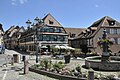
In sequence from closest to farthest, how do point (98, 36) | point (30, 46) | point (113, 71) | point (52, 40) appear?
1. point (113, 71)
2. point (98, 36)
3. point (52, 40)
4. point (30, 46)

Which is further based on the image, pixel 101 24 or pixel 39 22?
pixel 101 24

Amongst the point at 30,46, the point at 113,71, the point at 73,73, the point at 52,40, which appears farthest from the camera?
the point at 30,46

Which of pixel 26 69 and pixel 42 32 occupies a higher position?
pixel 42 32

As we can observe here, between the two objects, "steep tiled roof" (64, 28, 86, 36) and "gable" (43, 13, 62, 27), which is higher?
"gable" (43, 13, 62, 27)

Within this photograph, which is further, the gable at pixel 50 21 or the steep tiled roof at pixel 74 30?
the steep tiled roof at pixel 74 30

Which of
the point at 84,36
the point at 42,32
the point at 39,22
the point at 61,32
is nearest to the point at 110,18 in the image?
the point at 84,36

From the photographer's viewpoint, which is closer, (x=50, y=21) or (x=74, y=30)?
(x=50, y=21)

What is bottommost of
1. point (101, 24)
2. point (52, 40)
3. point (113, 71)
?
point (113, 71)

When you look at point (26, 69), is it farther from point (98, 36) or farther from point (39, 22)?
point (98, 36)

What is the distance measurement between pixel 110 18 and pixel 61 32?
14.9 meters

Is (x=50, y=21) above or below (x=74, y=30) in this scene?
above

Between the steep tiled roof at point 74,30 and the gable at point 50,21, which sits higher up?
the gable at point 50,21

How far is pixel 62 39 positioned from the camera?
60.2 m

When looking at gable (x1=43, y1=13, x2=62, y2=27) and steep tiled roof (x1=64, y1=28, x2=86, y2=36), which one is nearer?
gable (x1=43, y1=13, x2=62, y2=27)
